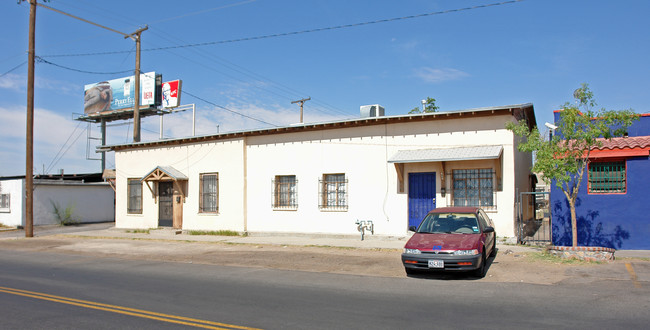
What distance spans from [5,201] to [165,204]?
14207mm

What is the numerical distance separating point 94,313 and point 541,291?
7420 mm

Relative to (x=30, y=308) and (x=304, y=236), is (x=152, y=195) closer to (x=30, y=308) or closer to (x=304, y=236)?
(x=304, y=236)

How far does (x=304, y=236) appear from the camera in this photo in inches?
728

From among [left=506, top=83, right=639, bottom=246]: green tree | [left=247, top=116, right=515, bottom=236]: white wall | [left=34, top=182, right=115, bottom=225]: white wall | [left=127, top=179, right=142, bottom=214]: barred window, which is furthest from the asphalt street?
[left=34, top=182, right=115, bottom=225]: white wall

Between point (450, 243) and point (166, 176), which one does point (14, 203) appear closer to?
point (166, 176)

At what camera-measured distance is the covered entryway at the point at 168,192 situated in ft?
72.0

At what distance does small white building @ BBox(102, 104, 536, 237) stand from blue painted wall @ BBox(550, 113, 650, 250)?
1.45m

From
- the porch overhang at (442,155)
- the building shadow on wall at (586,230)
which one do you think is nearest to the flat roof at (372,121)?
the porch overhang at (442,155)

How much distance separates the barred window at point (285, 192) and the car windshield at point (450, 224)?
8.23 m

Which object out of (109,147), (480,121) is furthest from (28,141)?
(480,121)

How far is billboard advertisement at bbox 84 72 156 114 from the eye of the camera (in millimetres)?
39656

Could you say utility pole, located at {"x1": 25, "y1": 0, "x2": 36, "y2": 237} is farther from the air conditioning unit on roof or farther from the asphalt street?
the air conditioning unit on roof

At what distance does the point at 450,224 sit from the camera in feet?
36.9

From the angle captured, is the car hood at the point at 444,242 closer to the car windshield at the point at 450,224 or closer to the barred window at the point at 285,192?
the car windshield at the point at 450,224
